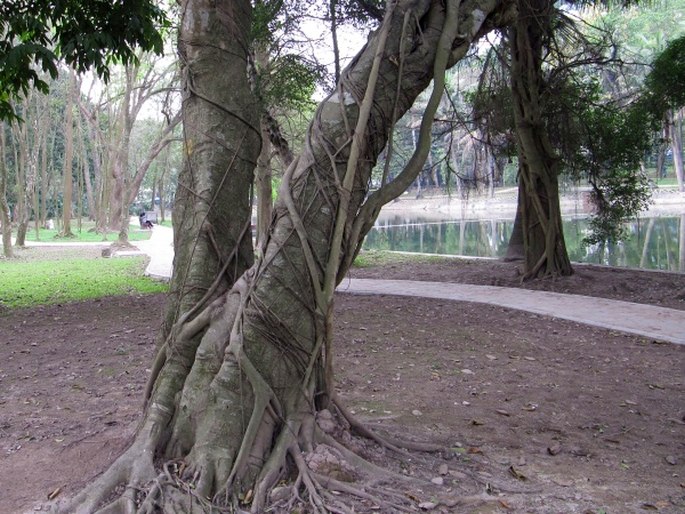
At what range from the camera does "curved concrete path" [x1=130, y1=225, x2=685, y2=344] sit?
7.54 metres

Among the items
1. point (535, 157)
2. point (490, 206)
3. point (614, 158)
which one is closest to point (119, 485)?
point (535, 157)

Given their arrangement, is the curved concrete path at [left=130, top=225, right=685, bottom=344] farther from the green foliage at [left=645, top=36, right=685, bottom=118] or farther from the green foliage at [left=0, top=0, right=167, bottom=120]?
the green foliage at [left=0, top=0, right=167, bottom=120]

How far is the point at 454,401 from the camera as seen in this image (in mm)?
4812

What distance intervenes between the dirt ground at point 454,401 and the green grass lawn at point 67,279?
1411 millimetres

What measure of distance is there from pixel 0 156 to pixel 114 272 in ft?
15.1

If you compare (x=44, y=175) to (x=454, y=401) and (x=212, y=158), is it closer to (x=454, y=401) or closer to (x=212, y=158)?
(x=454, y=401)

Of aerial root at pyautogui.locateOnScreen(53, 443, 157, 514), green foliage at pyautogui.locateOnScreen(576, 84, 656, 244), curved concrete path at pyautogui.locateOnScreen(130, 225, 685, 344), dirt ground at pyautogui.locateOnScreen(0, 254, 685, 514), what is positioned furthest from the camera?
green foliage at pyautogui.locateOnScreen(576, 84, 656, 244)

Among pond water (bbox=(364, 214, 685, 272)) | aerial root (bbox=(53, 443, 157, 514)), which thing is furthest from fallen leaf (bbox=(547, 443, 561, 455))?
pond water (bbox=(364, 214, 685, 272))

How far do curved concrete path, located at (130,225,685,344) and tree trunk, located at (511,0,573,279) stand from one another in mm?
1247

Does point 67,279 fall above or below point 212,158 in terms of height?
below

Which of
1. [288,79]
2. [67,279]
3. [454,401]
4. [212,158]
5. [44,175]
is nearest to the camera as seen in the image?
[212,158]

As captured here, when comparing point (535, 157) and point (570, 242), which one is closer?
point (535, 157)

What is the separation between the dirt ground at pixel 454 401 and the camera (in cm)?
323

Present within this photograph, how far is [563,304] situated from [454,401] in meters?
4.87
